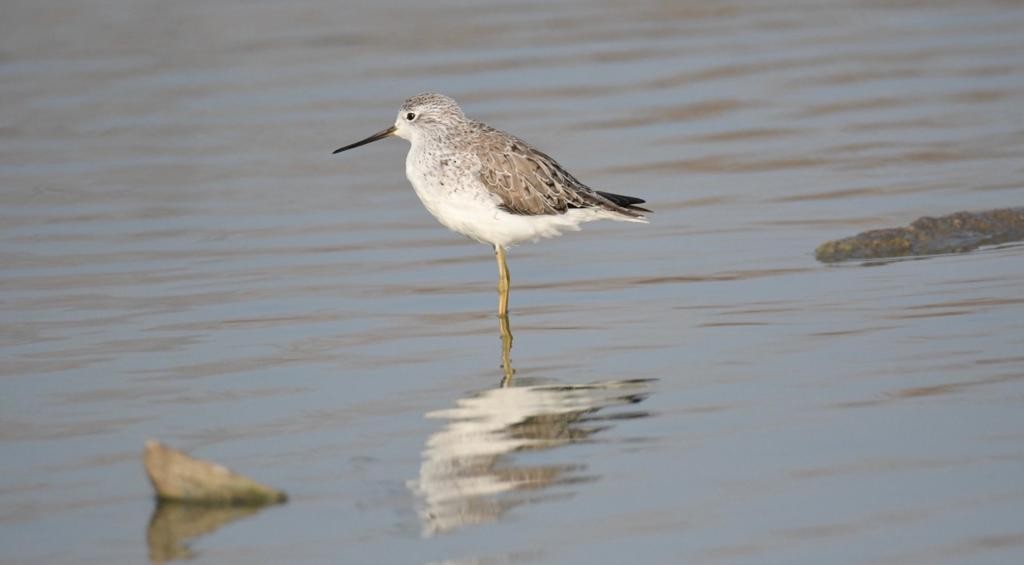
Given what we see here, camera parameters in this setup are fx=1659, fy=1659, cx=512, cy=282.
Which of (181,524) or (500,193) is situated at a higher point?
(500,193)

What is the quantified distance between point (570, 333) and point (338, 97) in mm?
9619

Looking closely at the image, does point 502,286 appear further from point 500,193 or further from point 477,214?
point 500,193

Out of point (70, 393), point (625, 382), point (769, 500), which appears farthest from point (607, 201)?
point (769, 500)

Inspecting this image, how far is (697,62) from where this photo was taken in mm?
19812

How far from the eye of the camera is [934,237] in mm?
11125

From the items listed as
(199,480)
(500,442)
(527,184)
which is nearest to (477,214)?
(527,184)

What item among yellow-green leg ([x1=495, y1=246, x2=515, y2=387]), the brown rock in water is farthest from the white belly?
the brown rock in water

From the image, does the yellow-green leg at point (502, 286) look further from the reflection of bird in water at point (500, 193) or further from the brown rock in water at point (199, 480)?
the brown rock in water at point (199, 480)

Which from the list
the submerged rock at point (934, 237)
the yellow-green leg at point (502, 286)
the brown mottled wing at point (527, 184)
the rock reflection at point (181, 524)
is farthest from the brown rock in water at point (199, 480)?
the submerged rock at point (934, 237)

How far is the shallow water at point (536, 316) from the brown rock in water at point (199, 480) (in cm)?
13

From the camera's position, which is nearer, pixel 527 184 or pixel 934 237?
pixel 527 184

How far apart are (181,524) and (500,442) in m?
1.61

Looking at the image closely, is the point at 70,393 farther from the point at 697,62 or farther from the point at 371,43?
the point at 371,43

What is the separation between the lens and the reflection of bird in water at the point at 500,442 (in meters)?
6.88
